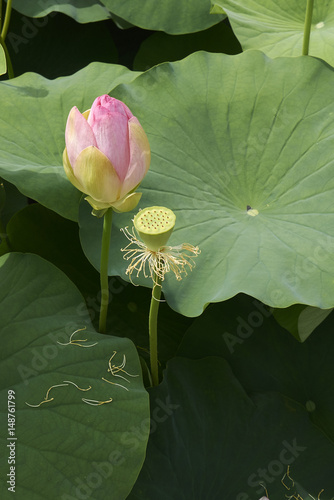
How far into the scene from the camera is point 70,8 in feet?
4.95

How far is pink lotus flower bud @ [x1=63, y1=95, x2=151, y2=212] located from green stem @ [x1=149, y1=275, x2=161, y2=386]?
14cm

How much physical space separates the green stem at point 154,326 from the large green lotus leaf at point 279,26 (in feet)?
2.29

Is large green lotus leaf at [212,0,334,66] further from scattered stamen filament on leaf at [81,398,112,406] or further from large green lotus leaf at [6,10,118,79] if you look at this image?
scattered stamen filament on leaf at [81,398,112,406]

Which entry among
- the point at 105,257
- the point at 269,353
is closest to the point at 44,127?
the point at 105,257

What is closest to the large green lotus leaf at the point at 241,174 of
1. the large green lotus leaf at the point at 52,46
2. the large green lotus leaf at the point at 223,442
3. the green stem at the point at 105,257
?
the green stem at the point at 105,257

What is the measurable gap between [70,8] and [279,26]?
1.75 ft

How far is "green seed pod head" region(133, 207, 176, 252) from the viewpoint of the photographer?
2.40 feet

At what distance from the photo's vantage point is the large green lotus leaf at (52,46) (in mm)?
1665

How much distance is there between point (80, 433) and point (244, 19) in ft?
3.19

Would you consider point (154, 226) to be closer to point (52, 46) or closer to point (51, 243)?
point (51, 243)

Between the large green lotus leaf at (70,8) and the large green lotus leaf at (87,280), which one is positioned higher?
the large green lotus leaf at (70,8)

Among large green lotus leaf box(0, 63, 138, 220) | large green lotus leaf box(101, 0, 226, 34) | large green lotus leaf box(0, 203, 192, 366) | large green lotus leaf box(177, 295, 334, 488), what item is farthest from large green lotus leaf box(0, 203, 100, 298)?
large green lotus leaf box(101, 0, 226, 34)

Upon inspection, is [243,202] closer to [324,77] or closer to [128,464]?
[324,77]

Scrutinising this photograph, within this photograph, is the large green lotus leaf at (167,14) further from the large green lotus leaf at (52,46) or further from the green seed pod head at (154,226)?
the green seed pod head at (154,226)
